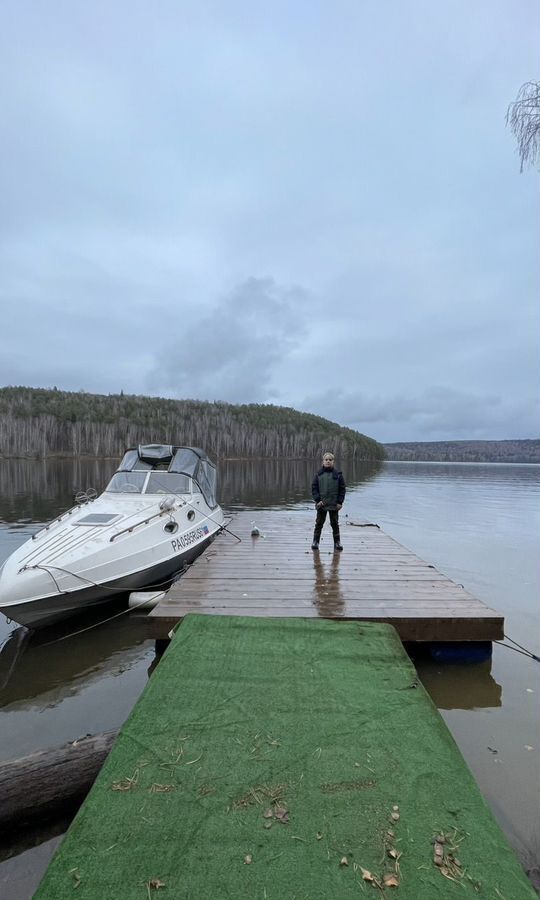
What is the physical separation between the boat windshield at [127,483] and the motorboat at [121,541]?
0.02m

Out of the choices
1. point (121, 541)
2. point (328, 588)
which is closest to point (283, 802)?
point (328, 588)

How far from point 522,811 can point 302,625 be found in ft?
7.71

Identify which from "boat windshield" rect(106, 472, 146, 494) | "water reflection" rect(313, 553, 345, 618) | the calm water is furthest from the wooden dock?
"boat windshield" rect(106, 472, 146, 494)

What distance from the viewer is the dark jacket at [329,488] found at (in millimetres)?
8250

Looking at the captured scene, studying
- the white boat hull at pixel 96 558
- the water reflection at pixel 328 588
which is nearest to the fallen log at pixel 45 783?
the water reflection at pixel 328 588

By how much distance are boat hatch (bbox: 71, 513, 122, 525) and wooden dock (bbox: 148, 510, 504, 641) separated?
1718 mm

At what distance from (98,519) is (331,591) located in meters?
4.29

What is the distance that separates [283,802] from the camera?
2467 mm

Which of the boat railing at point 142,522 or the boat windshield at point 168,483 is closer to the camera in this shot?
the boat railing at point 142,522

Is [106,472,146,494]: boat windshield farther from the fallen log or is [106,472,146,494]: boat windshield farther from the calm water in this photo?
the fallen log

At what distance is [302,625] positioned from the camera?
4.93 metres

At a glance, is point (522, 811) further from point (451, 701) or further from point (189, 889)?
point (189, 889)

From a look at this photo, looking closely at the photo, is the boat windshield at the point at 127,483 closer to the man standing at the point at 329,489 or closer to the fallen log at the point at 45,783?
the man standing at the point at 329,489

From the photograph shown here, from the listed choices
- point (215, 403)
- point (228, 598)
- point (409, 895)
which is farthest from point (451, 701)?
point (215, 403)
